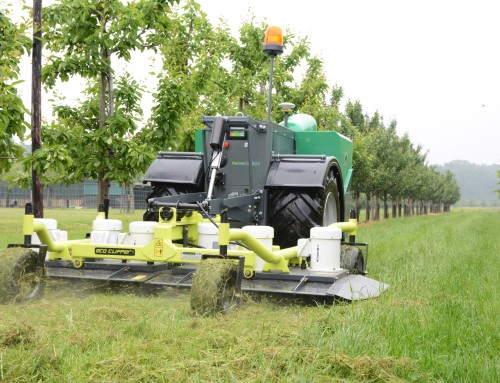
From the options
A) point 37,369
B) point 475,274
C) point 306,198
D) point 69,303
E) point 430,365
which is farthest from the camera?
point 475,274

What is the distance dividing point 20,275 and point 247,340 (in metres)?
2.29

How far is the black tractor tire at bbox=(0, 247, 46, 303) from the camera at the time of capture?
5285 millimetres

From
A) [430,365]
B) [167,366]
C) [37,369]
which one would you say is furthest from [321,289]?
[37,369]

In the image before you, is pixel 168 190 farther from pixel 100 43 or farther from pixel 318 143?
pixel 100 43

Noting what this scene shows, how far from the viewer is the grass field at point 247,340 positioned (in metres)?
3.45

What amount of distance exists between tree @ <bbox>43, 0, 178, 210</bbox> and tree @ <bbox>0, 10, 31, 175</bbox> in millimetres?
2538

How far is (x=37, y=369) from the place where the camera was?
3.43 metres

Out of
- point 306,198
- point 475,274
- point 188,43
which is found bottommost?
point 475,274

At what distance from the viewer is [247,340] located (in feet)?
13.4

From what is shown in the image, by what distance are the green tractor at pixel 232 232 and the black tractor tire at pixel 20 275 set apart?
0.04ft

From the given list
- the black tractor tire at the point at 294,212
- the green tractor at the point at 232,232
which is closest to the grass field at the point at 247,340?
the green tractor at the point at 232,232

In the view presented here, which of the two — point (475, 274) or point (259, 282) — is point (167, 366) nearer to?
point (259, 282)

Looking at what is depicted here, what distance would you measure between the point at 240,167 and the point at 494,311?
10.4ft

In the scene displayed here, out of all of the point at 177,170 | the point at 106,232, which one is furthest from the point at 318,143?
the point at 106,232
